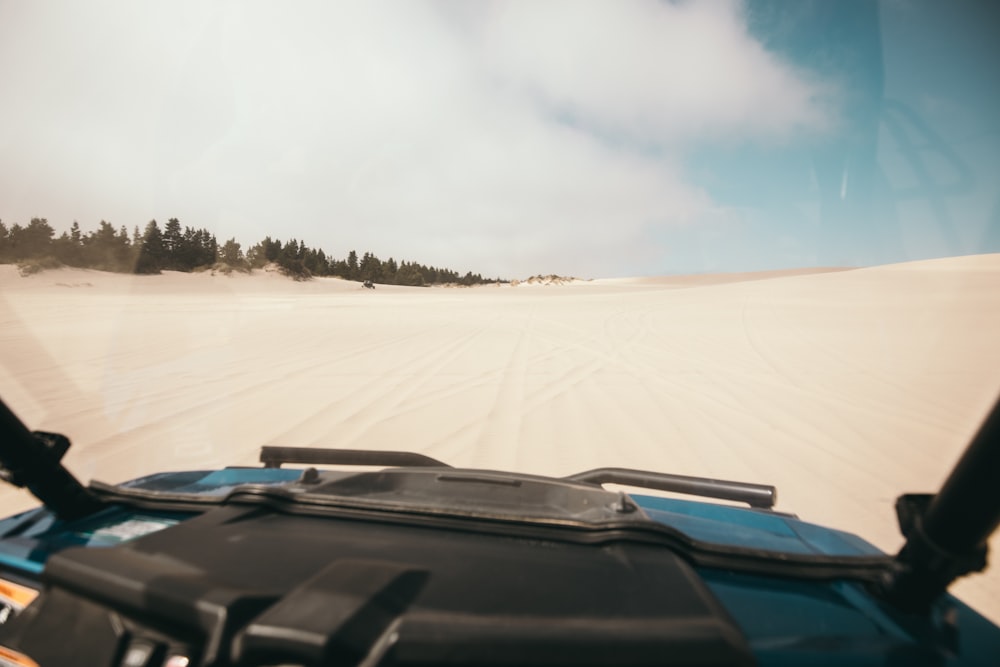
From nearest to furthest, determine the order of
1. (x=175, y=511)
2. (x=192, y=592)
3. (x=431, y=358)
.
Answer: (x=192, y=592) < (x=175, y=511) < (x=431, y=358)

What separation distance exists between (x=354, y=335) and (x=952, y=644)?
1110 centimetres

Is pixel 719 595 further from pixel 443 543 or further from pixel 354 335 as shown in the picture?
pixel 354 335

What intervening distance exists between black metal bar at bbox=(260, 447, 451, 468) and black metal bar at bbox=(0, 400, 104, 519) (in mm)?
686

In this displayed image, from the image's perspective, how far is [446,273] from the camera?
88438 mm

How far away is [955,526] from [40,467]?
225cm

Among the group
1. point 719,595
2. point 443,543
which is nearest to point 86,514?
point 443,543

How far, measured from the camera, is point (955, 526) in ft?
2.61

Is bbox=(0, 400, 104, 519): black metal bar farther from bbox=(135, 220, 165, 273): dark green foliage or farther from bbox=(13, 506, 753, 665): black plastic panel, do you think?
bbox=(135, 220, 165, 273): dark green foliage

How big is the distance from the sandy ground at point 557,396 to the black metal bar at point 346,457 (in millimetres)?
Answer: 1831

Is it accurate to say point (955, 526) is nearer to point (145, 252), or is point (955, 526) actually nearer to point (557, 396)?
point (557, 396)

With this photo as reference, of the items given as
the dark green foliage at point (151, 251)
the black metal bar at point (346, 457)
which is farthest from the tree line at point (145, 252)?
the black metal bar at point (346, 457)

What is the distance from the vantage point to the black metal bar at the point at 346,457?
1.95 metres

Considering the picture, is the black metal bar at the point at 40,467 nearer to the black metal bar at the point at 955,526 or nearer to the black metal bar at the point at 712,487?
the black metal bar at the point at 712,487

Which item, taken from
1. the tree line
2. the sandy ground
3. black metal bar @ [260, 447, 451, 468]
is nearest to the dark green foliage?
the tree line
